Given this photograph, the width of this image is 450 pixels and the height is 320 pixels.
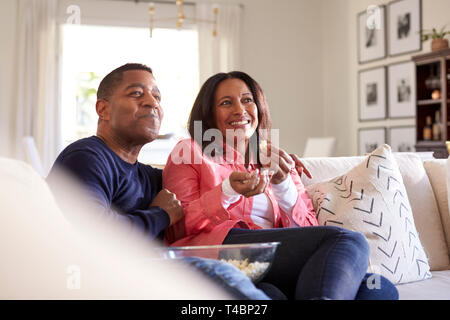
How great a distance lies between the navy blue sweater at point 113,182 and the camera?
1394mm

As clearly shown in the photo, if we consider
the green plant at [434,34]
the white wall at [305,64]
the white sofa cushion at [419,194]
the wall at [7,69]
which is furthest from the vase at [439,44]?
the wall at [7,69]

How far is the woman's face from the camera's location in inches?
74.2

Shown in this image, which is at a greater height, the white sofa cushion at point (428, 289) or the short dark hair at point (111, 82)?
the short dark hair at point (111, 82)

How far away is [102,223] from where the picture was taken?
1.33m

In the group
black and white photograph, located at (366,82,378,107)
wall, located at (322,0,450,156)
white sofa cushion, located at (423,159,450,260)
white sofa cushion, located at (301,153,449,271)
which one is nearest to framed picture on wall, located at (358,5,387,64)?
wall, located at (322,0,450,156)

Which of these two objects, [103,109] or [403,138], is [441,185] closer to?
[103,109]

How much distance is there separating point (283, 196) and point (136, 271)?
809mm

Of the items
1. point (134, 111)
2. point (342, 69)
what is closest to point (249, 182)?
point (134, 111)

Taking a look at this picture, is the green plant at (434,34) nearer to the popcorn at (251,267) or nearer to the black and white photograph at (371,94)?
the black and white photograph at (371,94)

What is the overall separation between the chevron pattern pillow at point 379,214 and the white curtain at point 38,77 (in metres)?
4.91

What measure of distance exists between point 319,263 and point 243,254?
0.66 feet

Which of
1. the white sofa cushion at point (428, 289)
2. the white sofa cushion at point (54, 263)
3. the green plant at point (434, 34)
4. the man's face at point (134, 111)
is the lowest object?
the white sofa cushion at point (428, 289)

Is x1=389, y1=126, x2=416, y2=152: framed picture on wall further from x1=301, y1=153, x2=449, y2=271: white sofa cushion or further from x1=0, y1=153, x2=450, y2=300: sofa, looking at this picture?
x1=0, y1=153, x2=450, y2=300: sofa

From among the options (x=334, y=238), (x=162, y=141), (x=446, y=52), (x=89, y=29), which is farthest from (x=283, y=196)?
(x=89, y=29)
